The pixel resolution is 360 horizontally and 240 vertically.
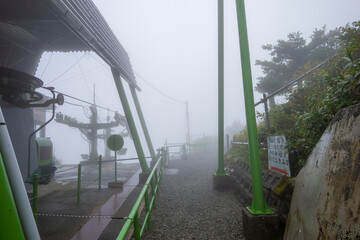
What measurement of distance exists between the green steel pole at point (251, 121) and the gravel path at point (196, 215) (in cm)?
77

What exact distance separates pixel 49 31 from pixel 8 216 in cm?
848

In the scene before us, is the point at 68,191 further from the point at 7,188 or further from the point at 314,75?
the point at 314,75

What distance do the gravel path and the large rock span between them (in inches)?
66.0

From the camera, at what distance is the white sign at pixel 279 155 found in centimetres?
325

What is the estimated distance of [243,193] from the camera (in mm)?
5066

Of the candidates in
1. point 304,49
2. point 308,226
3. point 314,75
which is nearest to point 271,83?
point 304,49

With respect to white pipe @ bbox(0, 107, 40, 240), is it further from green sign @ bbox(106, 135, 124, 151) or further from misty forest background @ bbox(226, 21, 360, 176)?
green sign @ bbox(106, 135, 124, 151)

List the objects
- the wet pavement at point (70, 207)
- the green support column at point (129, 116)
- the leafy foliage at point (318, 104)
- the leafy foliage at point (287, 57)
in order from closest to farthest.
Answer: the leafy foliage at point (318, 104)
the wet pavement at point (70, 207)
the green support column at point (129, 116)
the leafy foliage at point (287, 57)

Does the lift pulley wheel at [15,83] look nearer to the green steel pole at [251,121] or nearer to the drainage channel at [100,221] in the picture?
the drainage channel at [100,221]

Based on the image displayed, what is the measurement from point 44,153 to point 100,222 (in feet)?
14.9

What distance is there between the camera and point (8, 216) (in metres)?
1.27

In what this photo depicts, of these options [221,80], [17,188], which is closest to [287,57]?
[221,80]

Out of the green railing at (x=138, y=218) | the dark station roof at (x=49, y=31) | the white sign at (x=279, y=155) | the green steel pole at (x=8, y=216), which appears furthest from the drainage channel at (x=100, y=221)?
the dark station roof at (x=49, y=31)

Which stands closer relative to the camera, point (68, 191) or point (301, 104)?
point (301, 104)
